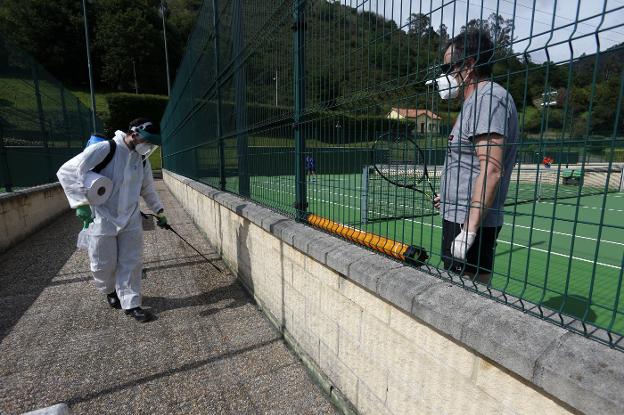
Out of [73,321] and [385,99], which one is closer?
[385,99]

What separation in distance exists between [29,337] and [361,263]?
323 centimetres

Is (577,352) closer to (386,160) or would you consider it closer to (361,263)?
(361,263)

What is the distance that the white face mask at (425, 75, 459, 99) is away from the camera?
1.69 m

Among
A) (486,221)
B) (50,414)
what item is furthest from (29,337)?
(486,221)

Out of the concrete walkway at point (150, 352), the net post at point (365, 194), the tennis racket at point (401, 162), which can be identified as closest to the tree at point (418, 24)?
the tennis racket at point (401, 162)

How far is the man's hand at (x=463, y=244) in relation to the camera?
1786mm

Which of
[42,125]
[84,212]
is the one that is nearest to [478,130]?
[84,212]

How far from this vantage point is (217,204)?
5754mm

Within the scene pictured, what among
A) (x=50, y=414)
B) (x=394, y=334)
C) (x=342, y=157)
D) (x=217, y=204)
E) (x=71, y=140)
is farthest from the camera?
(x=71, y=140)

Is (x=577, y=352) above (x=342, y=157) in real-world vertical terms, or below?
below

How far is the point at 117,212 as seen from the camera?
386cm

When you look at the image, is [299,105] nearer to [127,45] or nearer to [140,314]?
[140,314]

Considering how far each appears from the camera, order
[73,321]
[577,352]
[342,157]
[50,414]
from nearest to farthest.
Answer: [577,352] → [50,414] → [342,157] → [73,321]

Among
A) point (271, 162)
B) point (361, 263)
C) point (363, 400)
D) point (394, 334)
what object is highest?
point (271, 162)
